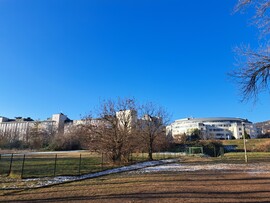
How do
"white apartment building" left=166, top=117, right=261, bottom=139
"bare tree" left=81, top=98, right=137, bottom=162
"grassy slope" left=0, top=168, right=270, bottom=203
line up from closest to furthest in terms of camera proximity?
"grassy slope" left=0, top=168, right=270, bottom=203, "bare tree" left=81, top=98, right=137, bottom=162, "white apartment building" left=166, top=117, right=261, bottom=139

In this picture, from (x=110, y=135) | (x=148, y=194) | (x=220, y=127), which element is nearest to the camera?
(x=148, y=194)

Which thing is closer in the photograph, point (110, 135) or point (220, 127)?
point (110, 135)

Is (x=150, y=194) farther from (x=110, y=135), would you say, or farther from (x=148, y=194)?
(x=110, y=135)

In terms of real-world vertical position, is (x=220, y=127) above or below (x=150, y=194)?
above

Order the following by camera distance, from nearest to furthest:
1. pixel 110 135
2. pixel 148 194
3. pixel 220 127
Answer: pixel 148 194 < pixel 110 135 < pixel 220 127

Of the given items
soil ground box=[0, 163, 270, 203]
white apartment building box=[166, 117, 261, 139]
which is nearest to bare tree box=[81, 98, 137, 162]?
soil ground box=[0, 163, 270, 203]

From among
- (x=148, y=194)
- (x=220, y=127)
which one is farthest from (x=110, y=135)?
(x=220, y=127)

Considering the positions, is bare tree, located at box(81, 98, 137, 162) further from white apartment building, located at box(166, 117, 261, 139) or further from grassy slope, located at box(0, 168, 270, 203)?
white apartment building, located at box(166, 117, 261, 139)

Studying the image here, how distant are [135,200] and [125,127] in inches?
492

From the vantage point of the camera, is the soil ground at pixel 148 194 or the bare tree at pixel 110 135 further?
the bare tree at pixel 110 135

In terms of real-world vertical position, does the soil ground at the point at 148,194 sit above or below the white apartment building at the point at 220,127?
below

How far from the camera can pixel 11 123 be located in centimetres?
11356

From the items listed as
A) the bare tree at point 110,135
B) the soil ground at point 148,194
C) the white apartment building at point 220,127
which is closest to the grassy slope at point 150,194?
the soil ground at point 148,194

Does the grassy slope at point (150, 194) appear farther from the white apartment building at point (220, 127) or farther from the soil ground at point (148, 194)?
the white apartment building at point (220, 127)
